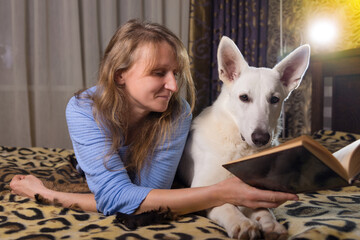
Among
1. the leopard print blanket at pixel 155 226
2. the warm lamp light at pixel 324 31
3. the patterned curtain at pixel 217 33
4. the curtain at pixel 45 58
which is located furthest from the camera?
the patterned curtain at pixel 217 33

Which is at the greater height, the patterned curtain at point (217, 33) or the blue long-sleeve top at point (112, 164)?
the patterned curtain at point (217, 33)

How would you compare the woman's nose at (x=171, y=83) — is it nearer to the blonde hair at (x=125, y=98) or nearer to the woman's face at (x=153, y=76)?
the woman's face at (x=153, y=76)

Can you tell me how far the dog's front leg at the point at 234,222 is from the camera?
1.04 metres

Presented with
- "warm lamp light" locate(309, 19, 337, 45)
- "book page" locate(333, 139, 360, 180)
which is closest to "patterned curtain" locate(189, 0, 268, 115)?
"warm lamp light" locate(309, 19, 337, 45)

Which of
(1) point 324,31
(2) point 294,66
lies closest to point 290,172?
(2) point 294,66

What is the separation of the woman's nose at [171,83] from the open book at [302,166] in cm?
49

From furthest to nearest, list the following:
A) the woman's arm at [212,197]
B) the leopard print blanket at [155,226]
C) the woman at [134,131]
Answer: the woman at [134,131]
the woman's arm at [212,197]
the leopard print blanket at [155,226]

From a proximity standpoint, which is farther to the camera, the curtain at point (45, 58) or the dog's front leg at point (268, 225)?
the curtain at point (45, 58)

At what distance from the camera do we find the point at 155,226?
114 centimetres

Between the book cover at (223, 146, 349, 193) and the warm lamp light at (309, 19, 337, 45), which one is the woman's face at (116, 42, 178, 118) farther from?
the warm lamp light at (309, 19, 337, 45)

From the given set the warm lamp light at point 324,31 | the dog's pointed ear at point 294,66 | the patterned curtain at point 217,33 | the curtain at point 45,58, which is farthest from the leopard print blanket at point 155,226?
the patterned curtain at point 217,33

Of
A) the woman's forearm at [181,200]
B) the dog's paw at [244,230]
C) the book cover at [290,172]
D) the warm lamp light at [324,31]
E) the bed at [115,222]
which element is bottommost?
the bed at [115,222]

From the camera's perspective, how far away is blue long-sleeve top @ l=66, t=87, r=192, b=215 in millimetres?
1257

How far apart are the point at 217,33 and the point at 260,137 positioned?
9.91 feet
